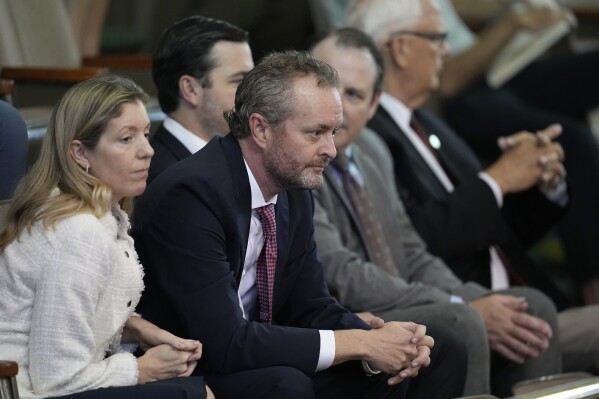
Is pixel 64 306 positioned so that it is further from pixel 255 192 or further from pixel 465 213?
pixel 465 213

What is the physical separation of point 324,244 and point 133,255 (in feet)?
2.69

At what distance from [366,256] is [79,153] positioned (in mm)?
1106

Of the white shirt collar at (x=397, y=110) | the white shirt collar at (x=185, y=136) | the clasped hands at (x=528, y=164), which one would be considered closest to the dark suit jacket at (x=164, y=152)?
the white shirt collar at (x=185, y=136)

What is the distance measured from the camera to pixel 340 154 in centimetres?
304

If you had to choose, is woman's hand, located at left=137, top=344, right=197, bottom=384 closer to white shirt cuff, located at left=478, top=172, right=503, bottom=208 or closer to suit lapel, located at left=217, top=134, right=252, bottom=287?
suit lapel, located at left=217, top=134, right=252, bottom=287

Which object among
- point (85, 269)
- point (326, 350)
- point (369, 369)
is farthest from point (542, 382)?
point (85, 269)

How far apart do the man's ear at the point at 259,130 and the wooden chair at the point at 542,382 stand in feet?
3.04

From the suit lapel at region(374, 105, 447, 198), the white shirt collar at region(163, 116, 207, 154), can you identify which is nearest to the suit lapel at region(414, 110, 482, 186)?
the suit lapel at region(374, 105, 447, 198)

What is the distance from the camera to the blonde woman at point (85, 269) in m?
1.97

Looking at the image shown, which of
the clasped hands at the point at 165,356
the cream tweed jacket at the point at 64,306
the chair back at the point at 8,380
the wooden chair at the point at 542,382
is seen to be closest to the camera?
the chair back at the point at 8,380

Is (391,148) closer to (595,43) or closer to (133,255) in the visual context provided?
(133,255)

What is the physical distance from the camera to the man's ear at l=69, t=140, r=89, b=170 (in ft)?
6.94

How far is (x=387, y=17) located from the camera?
12.4 ft

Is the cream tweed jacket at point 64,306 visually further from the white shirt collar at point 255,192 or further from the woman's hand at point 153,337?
the white shirt collar at point 255,192
